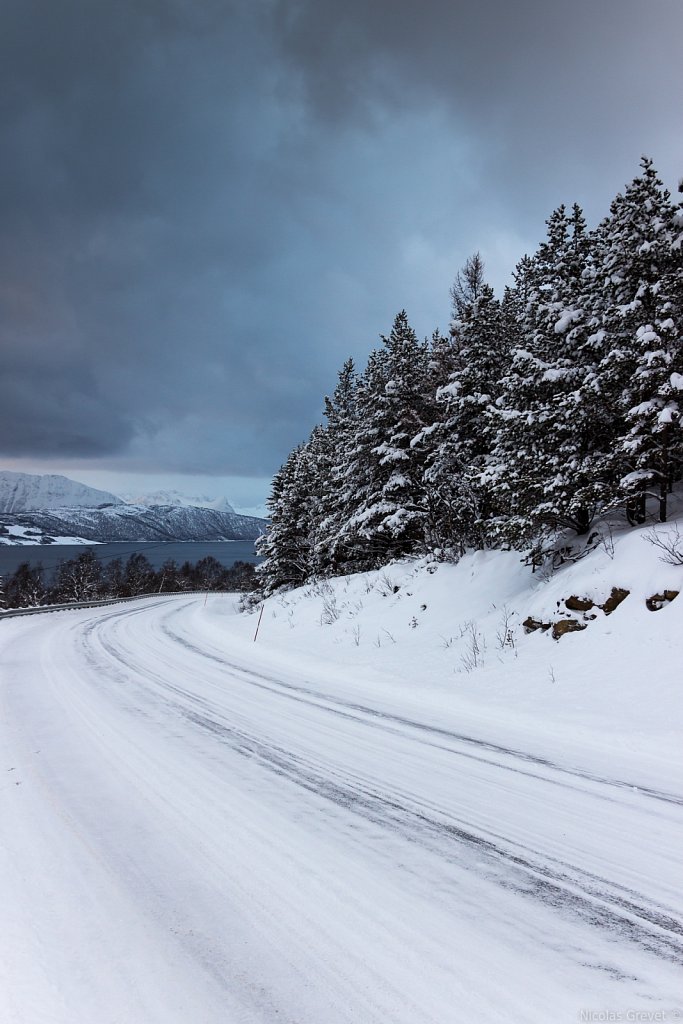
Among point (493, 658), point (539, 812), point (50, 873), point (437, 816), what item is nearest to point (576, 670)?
point (493, 658)

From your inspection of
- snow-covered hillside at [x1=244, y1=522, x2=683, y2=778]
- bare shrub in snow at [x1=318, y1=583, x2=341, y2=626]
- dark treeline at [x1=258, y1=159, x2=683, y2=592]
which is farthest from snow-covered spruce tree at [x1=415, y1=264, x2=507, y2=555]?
bare shrub in snow at [x1=318, y1=583, x2=341, y2=626]

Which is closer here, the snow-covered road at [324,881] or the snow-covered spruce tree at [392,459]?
the snow-covered road at [324,881]

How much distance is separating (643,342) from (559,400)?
1948 millimetres

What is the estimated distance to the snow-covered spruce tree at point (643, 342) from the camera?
9.45 metres

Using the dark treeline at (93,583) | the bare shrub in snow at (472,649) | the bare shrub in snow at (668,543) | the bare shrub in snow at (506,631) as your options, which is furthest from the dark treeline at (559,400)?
the dark treeline at (93,583)

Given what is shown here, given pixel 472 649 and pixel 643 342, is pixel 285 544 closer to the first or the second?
pixel 472 649

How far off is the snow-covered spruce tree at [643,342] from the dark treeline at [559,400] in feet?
0.10

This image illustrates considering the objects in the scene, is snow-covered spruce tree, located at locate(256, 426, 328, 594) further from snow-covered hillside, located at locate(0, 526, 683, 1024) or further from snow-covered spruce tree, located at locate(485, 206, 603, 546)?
snow-covered hillside, located at locate(0, 526, 683, 1024)

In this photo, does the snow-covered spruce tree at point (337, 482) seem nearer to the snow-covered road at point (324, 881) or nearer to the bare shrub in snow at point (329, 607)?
the bare shrub in snow at point (329, 607)

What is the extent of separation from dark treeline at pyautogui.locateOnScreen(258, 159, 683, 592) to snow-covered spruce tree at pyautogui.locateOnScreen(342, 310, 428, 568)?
102 millimetres

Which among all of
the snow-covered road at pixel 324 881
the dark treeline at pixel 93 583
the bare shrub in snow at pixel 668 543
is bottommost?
the dark treeline at pixel 93 583

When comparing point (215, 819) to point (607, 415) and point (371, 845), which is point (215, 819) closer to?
point (371, 845)

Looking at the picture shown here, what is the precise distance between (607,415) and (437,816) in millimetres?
9852

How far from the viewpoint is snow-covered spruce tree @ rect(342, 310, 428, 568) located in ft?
65.6
